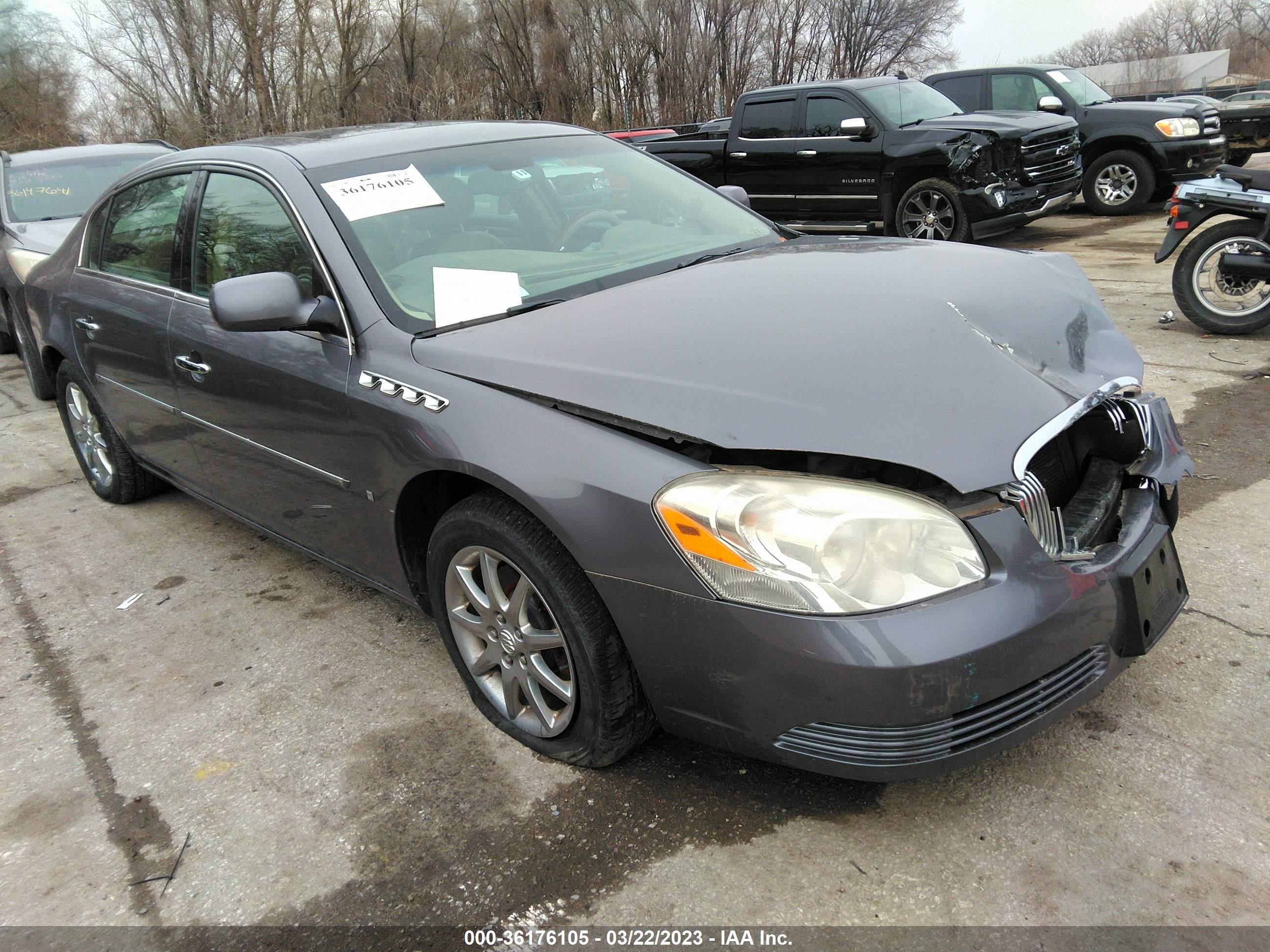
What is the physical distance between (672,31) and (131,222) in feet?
105

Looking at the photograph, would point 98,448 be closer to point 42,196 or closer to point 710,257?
point 710,257

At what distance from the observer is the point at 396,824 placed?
2326 millimetres

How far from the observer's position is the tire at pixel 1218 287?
5828mm

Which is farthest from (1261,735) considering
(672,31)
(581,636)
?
(672,31)

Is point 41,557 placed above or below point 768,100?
below

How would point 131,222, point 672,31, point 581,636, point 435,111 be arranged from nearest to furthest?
point 581,636
point 131,222
point 435,111
point 672,31

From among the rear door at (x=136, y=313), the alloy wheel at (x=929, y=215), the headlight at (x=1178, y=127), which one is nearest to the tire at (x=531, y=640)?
the rear door at (x=136, y=313)

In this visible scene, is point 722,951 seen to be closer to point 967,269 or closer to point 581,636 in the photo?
point 581,636

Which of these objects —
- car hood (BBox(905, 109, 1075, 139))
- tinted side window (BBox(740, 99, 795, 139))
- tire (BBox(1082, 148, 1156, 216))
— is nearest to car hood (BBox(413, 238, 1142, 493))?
car hood (BBox(905, 109, 1075, 139))

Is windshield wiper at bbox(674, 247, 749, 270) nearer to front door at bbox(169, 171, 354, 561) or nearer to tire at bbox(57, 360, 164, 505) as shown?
front door at bbox(169, 171, 354, 561)

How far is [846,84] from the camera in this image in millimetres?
10391

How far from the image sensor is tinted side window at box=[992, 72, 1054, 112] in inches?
465

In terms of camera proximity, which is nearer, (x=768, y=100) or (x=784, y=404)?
(x=784, y=404)

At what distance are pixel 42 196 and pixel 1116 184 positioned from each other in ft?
39.2
